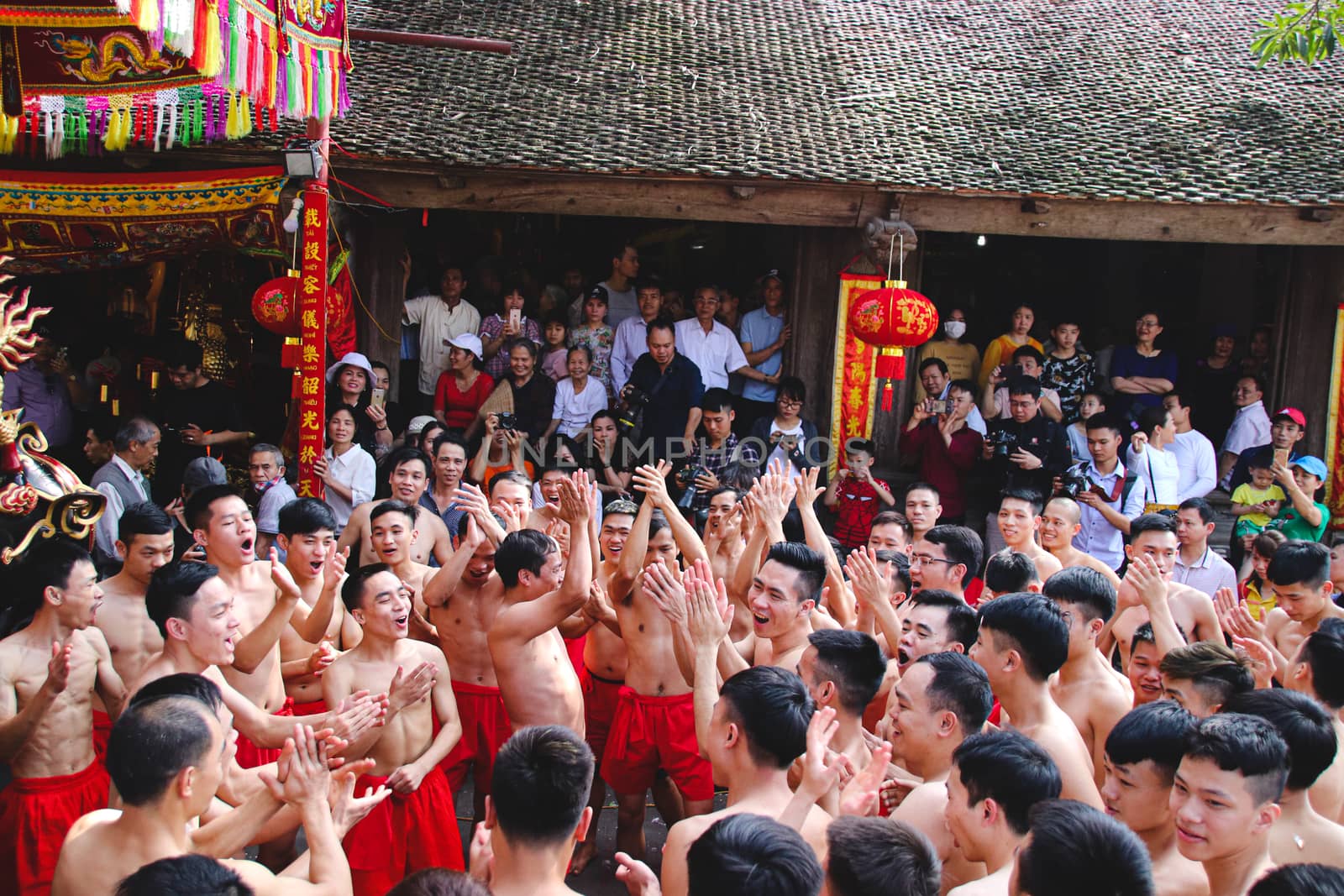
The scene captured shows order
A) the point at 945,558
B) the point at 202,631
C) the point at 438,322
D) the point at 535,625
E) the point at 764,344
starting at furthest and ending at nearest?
1. the point at 764,344
2. the point at 438,322
3. the point at 945,558
4. the point at 535,625
5. the point at 202,631

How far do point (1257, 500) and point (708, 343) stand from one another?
15.6 ft

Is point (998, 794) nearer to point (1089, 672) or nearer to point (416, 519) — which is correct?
point (1089, 672)

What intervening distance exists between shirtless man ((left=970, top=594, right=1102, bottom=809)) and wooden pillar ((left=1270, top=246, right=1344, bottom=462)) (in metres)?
8.59

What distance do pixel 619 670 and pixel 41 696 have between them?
112 inches

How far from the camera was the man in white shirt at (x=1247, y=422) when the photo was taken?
10664 millimetres

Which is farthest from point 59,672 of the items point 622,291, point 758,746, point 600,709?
point 622,291

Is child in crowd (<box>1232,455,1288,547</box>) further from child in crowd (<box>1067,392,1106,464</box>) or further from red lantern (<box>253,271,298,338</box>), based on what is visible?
red lantern (<box>253,271,298,338</box>)

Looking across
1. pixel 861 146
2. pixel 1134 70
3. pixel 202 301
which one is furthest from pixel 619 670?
pixel 1134 70

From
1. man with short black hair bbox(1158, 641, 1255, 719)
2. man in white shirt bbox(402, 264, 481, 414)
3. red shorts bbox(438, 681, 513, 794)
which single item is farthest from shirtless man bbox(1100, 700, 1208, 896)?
man in white shirt bbox(402, 264, 481, 414)

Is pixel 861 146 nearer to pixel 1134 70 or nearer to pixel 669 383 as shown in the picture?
pixel 669 383

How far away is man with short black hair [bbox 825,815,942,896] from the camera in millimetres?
2744

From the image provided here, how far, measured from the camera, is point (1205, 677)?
4.25 meters

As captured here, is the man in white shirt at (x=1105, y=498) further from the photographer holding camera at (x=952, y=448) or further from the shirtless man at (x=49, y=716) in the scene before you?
the shirtless man at (x=49, y=716)

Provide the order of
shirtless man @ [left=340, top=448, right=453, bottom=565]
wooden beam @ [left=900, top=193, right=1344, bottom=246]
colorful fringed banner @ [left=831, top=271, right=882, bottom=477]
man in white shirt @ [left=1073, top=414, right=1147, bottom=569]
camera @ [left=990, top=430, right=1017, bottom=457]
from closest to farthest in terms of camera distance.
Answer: shirtless man @ [left=340, top=448, right=453, bottom=565], man in white shirt @ [left=1073, top=414, right=1147, bottom=569], camera @ [left=990, top=430, right=1017, bottom=457], wooden beam @ [left=900, top=193, right=1344, bottom=246], colorful fringed banner @ [left=831, top=271, right=882, bottom=477]
